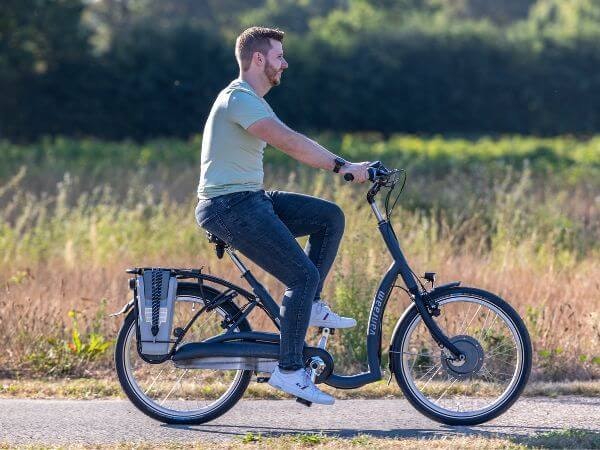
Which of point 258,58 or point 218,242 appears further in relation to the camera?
point 218,242

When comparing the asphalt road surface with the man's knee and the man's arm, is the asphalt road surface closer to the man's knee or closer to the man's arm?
the man's knee

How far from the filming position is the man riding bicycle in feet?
18.8

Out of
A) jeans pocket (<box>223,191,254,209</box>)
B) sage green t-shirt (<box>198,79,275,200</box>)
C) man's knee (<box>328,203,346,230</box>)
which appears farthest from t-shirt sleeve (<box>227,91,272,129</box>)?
man's knee (<box>328,203,346,230</box>)

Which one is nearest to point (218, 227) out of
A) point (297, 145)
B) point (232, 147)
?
point (232, 147)

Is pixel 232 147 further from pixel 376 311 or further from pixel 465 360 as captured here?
pixel 465 360

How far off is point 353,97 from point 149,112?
261 inches

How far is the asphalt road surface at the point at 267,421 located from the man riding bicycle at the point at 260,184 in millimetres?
370

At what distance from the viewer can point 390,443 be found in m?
5.70

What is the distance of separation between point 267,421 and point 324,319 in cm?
65

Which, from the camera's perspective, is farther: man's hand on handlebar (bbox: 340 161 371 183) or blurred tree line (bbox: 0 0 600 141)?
blurred tree line (bbox: 0 0 600 141)

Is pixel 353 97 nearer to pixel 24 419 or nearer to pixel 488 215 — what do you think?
pixel 488 215

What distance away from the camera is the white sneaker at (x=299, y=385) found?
19.3ft

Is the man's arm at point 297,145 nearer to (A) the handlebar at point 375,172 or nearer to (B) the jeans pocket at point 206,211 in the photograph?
(A) the handlebar at point 375,172

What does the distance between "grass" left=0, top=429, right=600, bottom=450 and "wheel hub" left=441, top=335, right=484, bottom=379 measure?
36 centimetres
